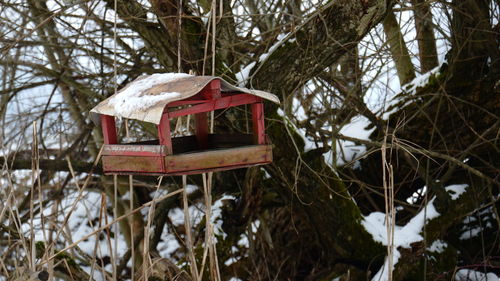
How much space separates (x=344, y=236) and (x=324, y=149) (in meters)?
0.75

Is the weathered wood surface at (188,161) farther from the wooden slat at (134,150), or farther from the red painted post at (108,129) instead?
the red painted post at (108,129)

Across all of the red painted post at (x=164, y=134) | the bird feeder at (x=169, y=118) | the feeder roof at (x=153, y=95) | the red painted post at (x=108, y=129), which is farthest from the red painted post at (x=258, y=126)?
the red painted post at (x=108, y=129)

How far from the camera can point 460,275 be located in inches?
185

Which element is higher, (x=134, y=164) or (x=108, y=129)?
(x=108, y=129)

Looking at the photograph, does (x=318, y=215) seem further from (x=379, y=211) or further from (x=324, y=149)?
(x=379, y=211)

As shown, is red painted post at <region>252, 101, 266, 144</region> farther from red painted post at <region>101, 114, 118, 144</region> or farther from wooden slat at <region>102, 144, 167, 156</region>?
red painted post at <region>101, 114, 118, 144</region>

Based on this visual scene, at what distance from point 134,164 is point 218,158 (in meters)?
0.29

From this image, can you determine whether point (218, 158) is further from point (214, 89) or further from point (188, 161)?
point (214, 89)

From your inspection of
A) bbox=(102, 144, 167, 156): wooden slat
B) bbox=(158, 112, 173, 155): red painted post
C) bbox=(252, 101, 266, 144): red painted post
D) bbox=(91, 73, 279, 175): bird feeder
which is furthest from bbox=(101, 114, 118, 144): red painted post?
bbox=(252, 101, 266, 144): red painted post

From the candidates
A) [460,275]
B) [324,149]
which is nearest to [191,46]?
[324,149]

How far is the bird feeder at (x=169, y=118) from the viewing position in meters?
2.11

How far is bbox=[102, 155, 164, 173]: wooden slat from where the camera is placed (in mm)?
2141

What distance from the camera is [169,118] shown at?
226cm

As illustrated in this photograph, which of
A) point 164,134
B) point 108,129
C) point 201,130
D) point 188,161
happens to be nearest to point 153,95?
point 164,134
